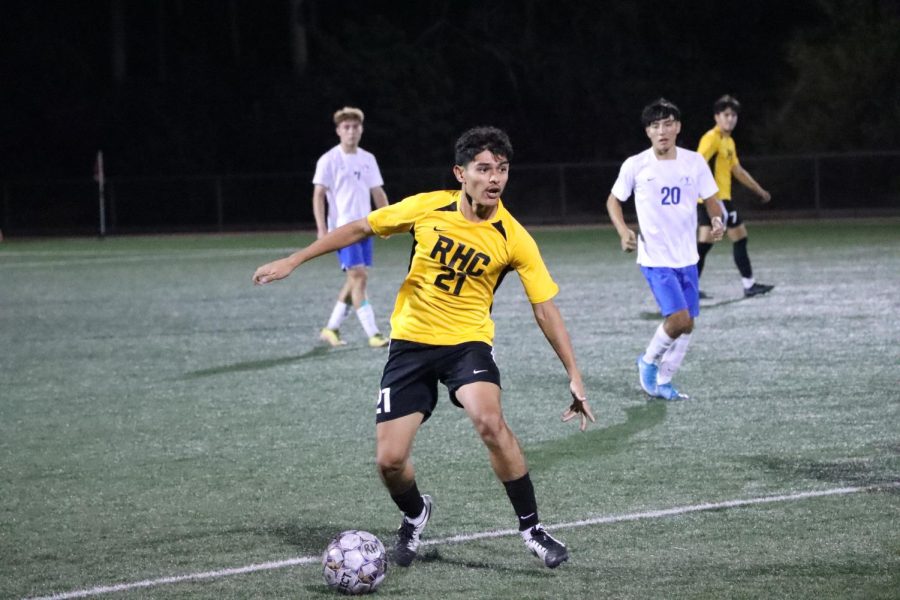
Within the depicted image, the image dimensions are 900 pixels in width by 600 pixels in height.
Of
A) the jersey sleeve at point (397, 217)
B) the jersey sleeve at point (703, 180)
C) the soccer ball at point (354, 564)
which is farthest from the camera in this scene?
the jersey sleeve at point (703, 180)

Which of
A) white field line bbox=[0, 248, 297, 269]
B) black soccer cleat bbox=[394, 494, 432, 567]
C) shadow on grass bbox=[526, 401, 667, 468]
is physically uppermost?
black soccer cleat bbox=[394, 494, 432, 567]

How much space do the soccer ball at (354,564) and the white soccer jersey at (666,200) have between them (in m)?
4.69

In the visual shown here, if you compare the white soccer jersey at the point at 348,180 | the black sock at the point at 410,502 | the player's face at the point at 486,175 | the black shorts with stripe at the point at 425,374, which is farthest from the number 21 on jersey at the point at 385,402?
the white soccer jersey at the point at 348,180

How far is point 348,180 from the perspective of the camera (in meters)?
13.2

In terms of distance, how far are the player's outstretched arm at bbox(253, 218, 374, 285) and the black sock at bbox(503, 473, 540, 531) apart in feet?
4.05

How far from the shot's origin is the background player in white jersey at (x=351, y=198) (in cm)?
1298

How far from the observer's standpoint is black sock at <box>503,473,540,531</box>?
18.7 ft

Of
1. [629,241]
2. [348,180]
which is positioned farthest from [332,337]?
[629,241]

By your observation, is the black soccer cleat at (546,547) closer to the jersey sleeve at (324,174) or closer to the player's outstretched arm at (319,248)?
the player's outstretched arm at (319,248)

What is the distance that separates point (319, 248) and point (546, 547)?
158 cm

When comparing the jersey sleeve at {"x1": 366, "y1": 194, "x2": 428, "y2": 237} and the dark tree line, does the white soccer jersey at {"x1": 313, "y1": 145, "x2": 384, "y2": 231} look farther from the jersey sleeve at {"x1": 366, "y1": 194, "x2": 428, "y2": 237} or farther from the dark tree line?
the dark tree line

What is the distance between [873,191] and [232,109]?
19.9 metres

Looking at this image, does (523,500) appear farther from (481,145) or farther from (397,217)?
(481,145)

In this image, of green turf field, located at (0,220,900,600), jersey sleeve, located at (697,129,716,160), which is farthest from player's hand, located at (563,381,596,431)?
jersey sleeve, located at (697,129,716,160)
